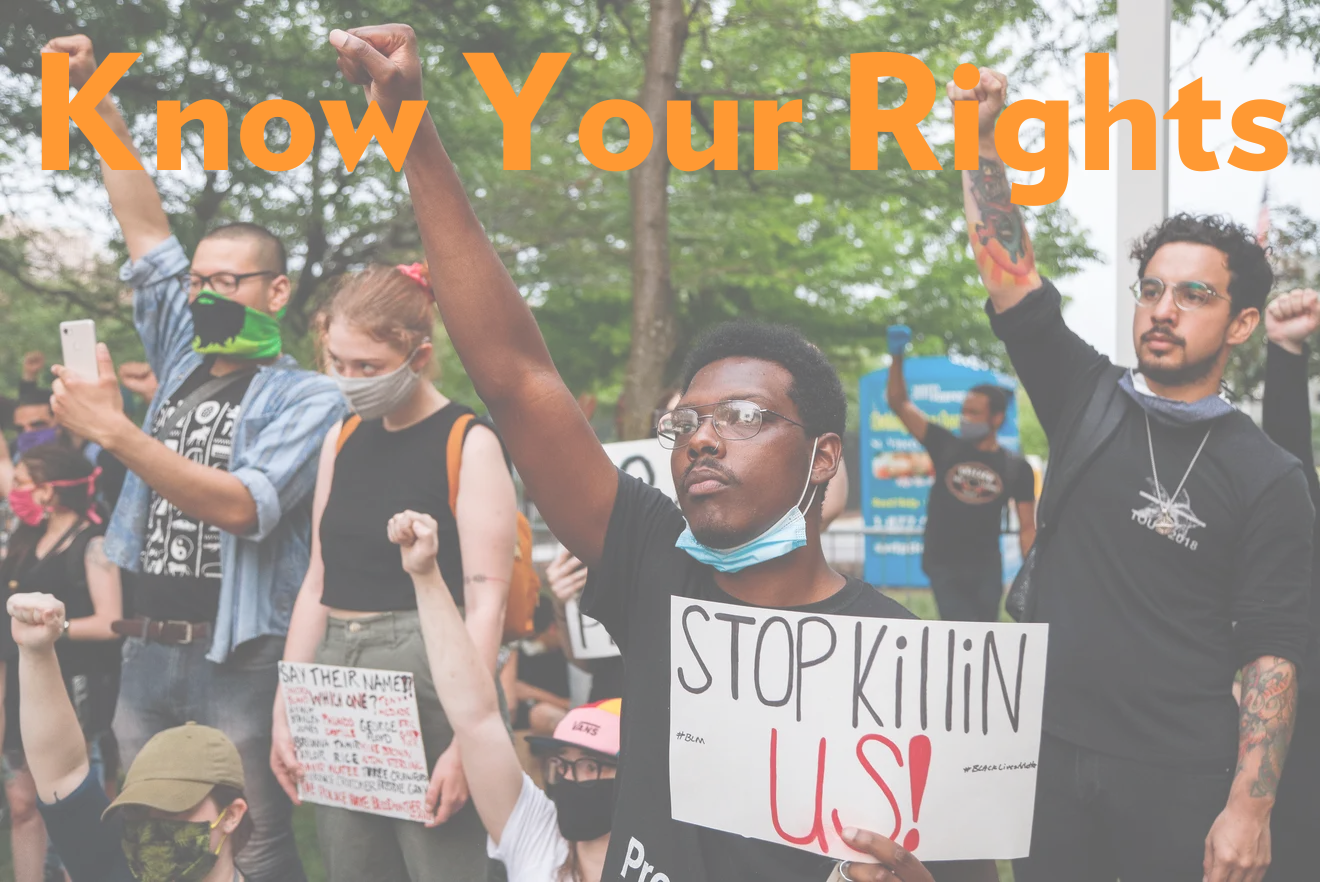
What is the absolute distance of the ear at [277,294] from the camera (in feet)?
12.5

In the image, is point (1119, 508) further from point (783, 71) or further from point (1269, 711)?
point (783, 71)

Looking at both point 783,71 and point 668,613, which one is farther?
point 783,71

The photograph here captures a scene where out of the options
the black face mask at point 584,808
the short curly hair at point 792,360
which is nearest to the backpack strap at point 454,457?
the black face mask at point 584,808

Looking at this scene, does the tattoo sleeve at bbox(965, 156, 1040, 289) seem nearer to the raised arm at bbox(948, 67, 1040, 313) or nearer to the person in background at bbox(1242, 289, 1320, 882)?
the raised arm at bbox(948, 67, 1040, 313)

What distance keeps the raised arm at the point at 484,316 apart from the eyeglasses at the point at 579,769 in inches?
56.7

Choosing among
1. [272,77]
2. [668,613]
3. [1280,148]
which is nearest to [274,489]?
[668,613]

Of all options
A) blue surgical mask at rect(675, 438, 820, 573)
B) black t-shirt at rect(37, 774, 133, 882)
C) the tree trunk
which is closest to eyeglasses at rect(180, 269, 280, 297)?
black t-shirt at rect(37, 774, 133, 882)

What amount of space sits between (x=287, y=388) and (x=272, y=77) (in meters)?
4.25

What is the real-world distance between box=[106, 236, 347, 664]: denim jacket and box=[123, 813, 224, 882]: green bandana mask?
2.04ft

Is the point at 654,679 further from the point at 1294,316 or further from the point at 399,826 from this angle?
the point at 1294,316

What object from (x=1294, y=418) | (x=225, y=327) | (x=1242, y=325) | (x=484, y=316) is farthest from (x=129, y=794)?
(x=1294, y=418)

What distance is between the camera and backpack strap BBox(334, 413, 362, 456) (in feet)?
11.1

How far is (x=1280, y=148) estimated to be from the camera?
527 centimetres

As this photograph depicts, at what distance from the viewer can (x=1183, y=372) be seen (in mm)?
2990
